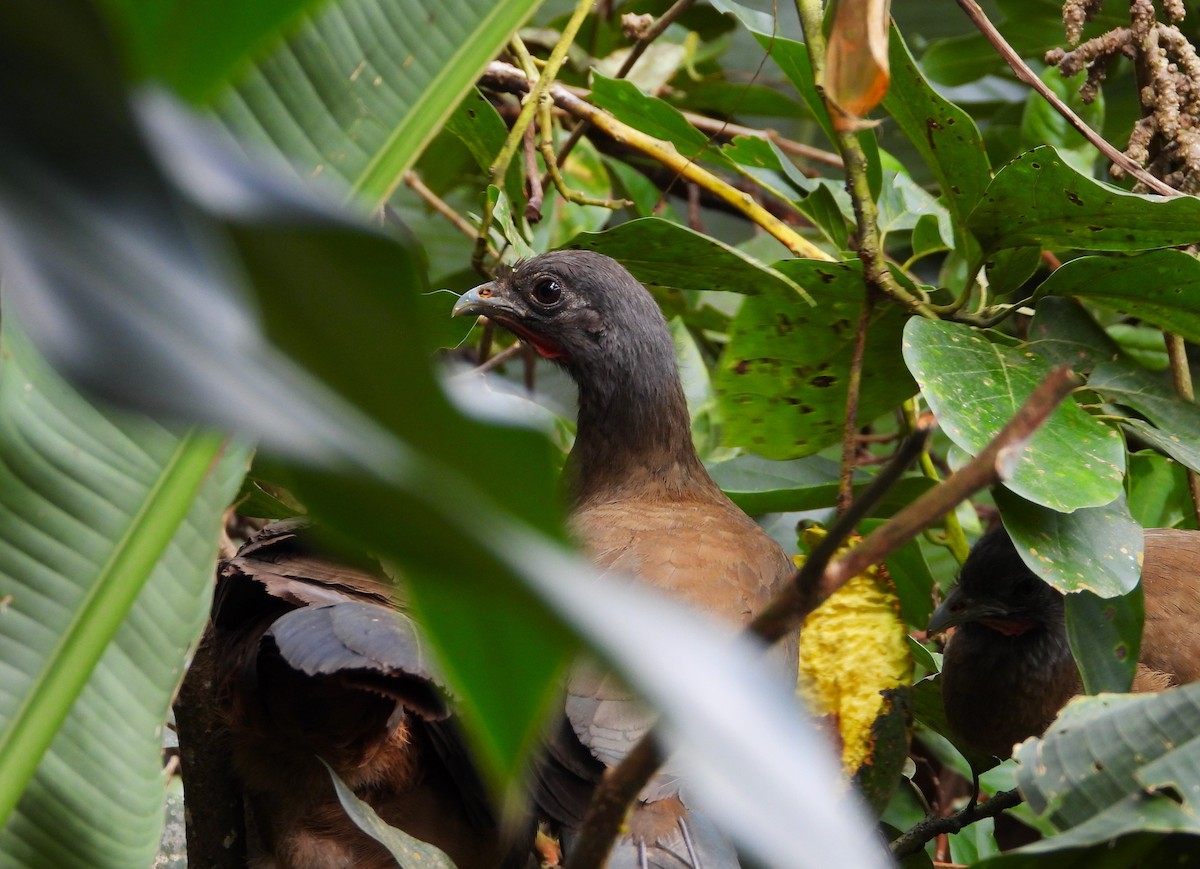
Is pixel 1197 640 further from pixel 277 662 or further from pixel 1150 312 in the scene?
pixel 277 662

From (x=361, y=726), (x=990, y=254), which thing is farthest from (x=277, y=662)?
(x=990, y=254)

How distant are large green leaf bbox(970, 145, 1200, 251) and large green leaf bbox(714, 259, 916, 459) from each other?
24cm

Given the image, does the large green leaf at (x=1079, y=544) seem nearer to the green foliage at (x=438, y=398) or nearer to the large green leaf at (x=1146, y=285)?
the green foliage at (x=438, y=398)

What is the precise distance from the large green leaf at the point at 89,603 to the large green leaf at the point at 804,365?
3.94ft

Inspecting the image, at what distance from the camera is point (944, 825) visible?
1.74 m

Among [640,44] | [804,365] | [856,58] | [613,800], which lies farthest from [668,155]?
[613,800]

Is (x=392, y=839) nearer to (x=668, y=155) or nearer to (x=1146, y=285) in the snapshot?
(x=1146, y=285)

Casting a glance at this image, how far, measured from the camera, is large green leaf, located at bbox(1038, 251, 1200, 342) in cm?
193

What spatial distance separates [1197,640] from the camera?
2441mm

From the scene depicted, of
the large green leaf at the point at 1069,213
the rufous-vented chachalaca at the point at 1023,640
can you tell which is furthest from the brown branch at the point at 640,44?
the rufous-vented chachalaca at the point at 1023,640

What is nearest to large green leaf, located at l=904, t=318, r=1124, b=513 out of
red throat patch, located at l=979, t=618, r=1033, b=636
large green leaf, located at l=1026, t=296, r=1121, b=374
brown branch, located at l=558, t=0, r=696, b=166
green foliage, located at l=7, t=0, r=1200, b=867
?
green foliage, located at l=7, t=0, r=1200, b=867

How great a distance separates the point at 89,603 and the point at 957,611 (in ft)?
6.33

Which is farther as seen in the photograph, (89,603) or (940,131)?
(940,131)

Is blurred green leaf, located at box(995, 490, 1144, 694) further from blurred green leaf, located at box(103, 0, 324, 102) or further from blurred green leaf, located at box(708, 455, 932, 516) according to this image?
blurred green leaf, located at box(103, 0, 324, 102)
